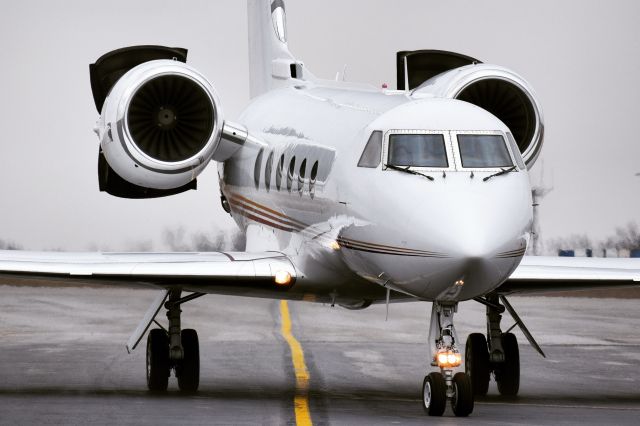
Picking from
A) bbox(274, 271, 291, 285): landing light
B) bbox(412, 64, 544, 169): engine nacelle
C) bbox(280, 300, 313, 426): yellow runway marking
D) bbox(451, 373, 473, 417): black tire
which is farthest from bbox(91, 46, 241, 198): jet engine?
bbox(451, 373, 473, 417): black tire

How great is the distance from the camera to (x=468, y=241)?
642 inches

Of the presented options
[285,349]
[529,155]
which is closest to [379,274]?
[529,155]

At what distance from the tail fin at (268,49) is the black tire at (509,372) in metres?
7.12

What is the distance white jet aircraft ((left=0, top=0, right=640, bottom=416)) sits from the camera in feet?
55.4

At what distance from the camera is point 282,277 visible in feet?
66.6

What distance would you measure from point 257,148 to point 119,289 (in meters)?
21.5

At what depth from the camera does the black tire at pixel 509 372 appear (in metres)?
21.4

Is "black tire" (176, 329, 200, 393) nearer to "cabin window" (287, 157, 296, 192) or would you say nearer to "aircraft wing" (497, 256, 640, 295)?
"cabin window" (287, 157, 296, 192)

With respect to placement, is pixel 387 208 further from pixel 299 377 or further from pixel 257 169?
pixel 257 169

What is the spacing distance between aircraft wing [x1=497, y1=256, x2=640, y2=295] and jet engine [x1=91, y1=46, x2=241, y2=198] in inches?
188

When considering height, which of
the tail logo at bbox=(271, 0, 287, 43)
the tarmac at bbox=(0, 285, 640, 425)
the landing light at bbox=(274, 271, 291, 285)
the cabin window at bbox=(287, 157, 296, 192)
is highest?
the tail logo at bbox=(271, 0, 287, 43)

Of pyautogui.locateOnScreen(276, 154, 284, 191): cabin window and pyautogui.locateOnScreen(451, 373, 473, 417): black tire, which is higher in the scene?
pyautogui.locateOnScreen(276, 154, 284, 191): cabin window

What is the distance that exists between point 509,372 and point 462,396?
465 cm

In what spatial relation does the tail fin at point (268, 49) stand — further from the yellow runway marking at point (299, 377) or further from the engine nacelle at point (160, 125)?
the yellow runway marking at point (299, 377)
